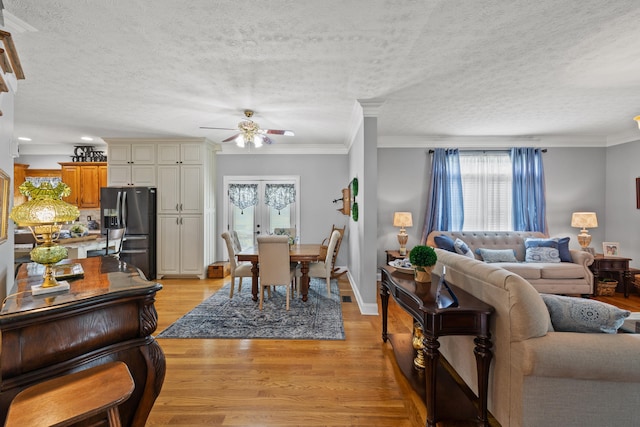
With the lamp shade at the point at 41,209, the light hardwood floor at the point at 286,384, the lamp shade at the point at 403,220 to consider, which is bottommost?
the light hardwood floor at the point at 286,384

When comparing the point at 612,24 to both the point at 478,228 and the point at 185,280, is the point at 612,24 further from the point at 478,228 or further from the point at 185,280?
the point at 185,280

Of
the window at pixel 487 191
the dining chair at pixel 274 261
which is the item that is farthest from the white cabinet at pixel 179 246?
the window at pixel 487 191

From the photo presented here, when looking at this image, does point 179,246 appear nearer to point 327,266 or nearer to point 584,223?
point 327,266

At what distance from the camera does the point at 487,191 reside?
5.39m

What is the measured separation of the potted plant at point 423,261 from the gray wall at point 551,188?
326cm

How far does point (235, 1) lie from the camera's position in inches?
72.2

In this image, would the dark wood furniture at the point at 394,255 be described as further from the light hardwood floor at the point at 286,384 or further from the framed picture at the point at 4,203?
the framed picture at the point at 4,203

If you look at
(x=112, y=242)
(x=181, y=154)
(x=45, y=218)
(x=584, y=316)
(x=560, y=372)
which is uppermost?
(x=181, y=154)

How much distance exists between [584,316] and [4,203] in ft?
11.8

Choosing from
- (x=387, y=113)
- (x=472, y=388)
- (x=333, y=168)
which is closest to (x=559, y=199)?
(x=387, y=113)

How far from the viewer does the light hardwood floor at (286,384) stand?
6.09 feet

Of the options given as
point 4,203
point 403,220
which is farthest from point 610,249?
point 4,203

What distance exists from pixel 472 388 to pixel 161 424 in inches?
81.7

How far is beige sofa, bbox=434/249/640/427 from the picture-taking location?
1.41m
